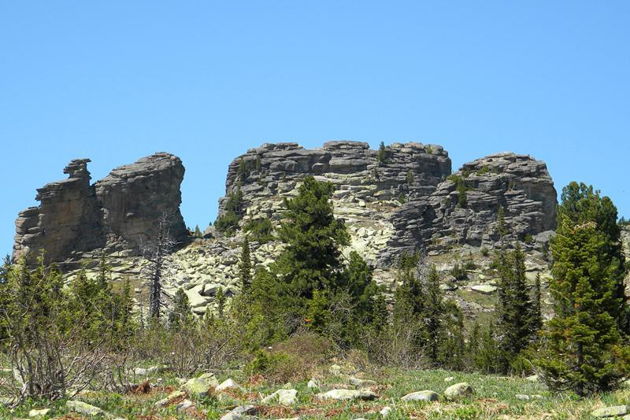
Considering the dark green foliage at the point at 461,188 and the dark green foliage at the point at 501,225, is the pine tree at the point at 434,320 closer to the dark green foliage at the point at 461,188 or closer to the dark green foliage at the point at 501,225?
the dark green foliage at the point at 501,225

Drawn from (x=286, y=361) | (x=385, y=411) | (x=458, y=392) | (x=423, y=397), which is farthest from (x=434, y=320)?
(x=385, y=411)

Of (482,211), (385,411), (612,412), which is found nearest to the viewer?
(612,412)

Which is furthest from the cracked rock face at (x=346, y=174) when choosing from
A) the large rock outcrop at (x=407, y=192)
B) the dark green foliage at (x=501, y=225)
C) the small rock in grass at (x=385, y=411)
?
the small rock in grass at (x=385, y=411)

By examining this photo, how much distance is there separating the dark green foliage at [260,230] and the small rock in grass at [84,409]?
99.9 meters

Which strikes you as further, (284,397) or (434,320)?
(434,320)

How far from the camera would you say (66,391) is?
55.7ft

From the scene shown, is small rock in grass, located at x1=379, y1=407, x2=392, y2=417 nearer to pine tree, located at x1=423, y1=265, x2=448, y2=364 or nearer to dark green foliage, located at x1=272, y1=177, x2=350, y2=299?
dark green foliage, located at x1=272, y1=177, x2=350, y2=299

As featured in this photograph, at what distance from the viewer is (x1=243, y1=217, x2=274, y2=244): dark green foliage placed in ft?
380

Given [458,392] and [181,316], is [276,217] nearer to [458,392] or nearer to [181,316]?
[181,316]

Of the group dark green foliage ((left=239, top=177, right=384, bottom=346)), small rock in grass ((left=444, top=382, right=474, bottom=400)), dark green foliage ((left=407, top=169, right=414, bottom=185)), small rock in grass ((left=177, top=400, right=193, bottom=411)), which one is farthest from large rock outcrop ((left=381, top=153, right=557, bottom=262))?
small rock in grass ((left=177, top=400, right=193, bottom=411))

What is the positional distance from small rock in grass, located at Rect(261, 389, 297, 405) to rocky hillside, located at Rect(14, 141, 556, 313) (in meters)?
84.1

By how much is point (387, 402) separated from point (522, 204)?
112243mm

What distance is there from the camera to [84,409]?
549 inches

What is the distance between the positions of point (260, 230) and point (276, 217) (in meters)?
8.82
